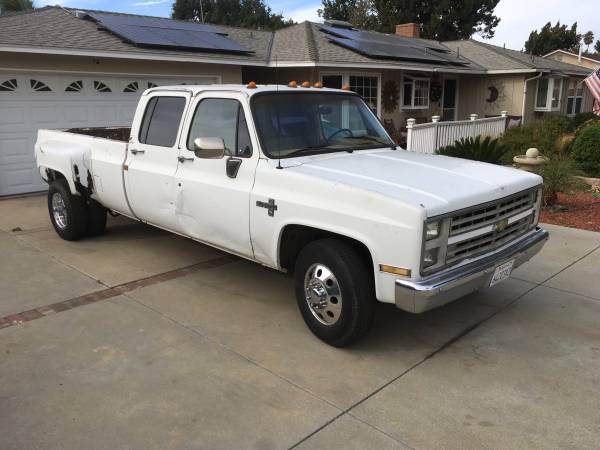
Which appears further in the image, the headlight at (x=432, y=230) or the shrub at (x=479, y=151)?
the shrub at (x=479, y=151)

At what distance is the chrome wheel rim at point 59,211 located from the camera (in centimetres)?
703

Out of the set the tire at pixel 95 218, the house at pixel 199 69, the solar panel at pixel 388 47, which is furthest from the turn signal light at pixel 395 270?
the solar panel at pixel 388 47

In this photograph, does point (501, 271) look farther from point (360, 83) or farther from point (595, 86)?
point (360, 83)

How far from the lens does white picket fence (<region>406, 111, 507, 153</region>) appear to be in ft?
41.1

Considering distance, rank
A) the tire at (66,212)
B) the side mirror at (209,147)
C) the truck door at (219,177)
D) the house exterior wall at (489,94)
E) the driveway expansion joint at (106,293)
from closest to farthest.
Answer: the side mirror at (209,147) < the truck door at (219,177) < the driveway expansion joint at (106,293) < the tire at (66,212) < the house exterior wall at (489,94)

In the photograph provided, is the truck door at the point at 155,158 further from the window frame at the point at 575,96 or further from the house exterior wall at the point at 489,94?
the window frame at the point at 575,96

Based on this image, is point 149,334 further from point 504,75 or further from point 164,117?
point 504,75

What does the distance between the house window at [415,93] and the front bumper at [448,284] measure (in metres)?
16.0

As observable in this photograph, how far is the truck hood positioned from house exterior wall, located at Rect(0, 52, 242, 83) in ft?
26.8

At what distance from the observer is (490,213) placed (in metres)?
3.91

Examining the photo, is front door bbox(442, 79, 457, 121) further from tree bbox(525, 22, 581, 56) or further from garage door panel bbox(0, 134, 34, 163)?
tree bbox(525, 22, 581, 56)

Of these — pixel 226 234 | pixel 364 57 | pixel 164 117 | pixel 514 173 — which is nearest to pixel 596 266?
pixel 514 173

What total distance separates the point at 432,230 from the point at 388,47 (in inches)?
628

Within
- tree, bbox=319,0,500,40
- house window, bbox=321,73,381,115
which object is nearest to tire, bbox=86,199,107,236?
house window, bbox=321,73,381,115
